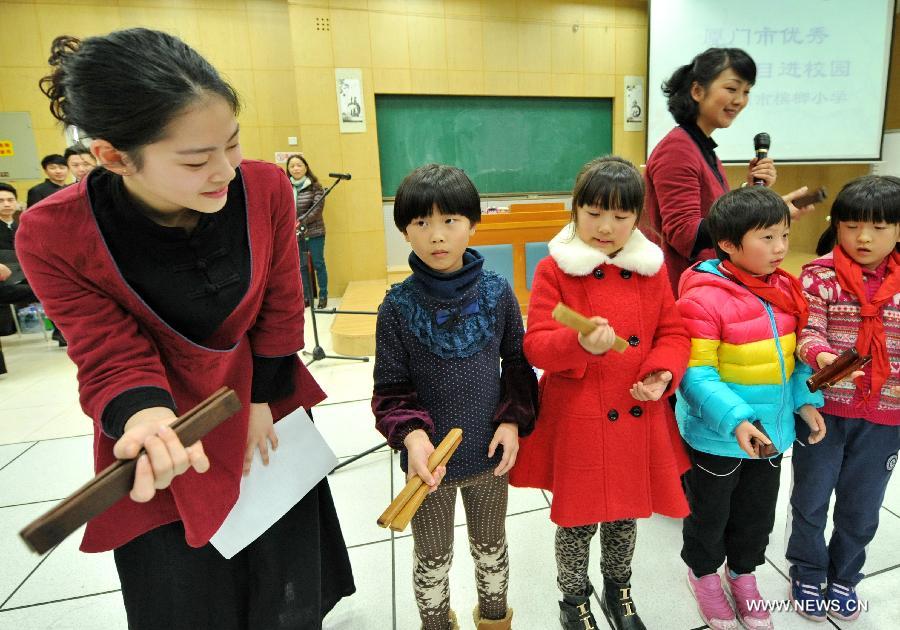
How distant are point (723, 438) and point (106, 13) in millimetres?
6421

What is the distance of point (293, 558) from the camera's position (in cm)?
106

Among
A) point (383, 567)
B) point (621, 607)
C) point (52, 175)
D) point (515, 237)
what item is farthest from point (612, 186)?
point (52, 175)

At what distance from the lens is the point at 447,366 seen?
105 cm

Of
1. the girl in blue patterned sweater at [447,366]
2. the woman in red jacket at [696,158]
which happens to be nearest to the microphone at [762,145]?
the woman in red jacket at [696,158]

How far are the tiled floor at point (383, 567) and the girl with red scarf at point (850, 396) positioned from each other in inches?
5.8

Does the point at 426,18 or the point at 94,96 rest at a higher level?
the point at 426,18

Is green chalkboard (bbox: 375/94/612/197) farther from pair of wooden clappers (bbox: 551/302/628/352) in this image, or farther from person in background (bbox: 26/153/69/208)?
pair of wooden clappers (bbox: 551/302/628/352)

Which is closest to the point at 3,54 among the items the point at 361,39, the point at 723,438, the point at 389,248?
the point at 361,39

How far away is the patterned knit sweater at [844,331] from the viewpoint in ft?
3.83

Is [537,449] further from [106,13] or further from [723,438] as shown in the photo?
[106,13]

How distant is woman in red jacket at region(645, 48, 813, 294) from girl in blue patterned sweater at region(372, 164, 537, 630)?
650 mm

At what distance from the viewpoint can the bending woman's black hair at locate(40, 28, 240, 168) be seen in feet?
2.10

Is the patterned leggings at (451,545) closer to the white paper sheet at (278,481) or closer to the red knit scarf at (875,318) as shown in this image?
the white paper sheet at (278,481)

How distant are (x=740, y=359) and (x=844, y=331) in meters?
0.29
